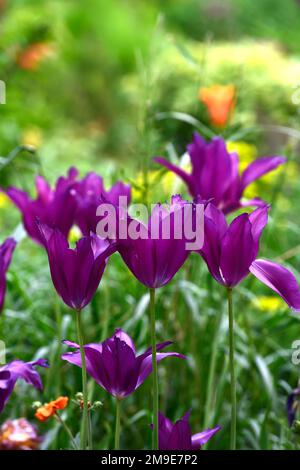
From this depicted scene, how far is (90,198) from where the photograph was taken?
2.88 feet

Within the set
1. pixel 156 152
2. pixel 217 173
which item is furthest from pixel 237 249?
pixel 156 152

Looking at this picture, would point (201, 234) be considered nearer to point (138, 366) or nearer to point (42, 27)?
point (138, 366)

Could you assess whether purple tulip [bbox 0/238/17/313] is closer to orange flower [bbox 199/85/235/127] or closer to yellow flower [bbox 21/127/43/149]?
orange flower [bbox 199/85/235/127]

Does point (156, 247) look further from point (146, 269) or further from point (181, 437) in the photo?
point (181, 437)

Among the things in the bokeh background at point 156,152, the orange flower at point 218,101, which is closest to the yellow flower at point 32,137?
the bokeh background at point 156,152

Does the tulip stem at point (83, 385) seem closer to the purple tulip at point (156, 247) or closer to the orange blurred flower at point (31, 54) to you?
the purple tulip at point (156, 247)

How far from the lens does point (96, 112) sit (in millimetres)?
5520

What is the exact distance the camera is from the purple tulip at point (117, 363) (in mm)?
649

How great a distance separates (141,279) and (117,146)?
4423 millimetres

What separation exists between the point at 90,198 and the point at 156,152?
36 cm

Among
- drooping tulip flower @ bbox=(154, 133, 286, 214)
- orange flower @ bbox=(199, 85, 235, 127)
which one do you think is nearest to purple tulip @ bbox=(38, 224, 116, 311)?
drooping tulip flower @ bbox=(154, 133, 286, 214)

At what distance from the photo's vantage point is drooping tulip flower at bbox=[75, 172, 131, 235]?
0.86 metres

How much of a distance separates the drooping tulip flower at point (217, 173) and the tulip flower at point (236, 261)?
237 millimetres

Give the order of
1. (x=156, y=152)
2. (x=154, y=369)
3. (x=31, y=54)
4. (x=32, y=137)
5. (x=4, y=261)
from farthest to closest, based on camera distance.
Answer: (x=32, y=137)
(x=31, y=54)
(x=156, y=152)
(x=4, y=261)
(x=154, y=369)
